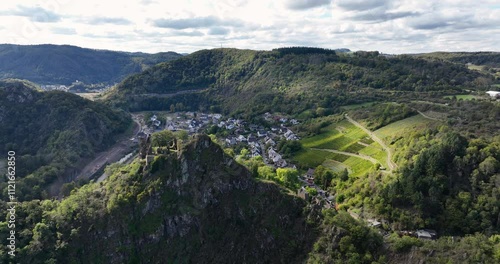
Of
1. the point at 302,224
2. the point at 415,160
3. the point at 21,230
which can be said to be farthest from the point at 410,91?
the point at 21,230

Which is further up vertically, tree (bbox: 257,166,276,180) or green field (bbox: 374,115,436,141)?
green field (bbox: 374,115,436,141)

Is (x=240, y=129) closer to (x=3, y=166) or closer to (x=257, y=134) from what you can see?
(x=257, y=134)

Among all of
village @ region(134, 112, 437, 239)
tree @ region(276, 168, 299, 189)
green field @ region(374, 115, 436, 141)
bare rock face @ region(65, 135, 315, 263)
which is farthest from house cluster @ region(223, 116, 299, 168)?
bare rock face @ region(65, 135, 315, 263)

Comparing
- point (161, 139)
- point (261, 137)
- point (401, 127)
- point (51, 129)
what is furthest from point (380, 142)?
point (51, 129)

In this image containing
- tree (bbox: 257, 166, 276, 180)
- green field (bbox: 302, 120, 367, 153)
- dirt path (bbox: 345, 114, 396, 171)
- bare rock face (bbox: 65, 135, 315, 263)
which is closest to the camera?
bare rock face (bbox: 65, 135, 315, 263)

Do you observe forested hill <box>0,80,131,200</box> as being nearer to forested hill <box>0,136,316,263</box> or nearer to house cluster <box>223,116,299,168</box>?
forested hill <box>0,136,316,263</box>

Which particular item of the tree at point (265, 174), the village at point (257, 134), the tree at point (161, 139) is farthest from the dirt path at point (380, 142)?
the tree at point (161, 139)

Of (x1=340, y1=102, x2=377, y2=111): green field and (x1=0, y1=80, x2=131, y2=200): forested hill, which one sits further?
(x1=340, y1=102, x2=377, y2=111): green field

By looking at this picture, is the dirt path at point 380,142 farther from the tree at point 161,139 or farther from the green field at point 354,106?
the tree at point 161,139
